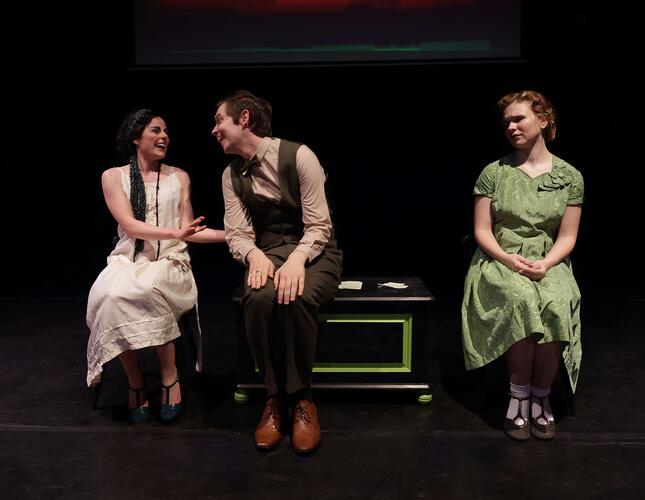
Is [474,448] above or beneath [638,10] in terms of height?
beneath

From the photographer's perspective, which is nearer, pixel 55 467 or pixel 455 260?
pixel 55 467

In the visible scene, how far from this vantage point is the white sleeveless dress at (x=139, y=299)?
2793mm

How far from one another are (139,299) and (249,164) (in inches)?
28.3

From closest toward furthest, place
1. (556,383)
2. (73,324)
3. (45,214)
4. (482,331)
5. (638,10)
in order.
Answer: (482,331)
(556,383)
(73,324)
(638,10)
(45,214)

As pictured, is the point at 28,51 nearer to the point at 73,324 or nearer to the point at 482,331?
the point at 73,324

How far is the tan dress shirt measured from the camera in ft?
9.39

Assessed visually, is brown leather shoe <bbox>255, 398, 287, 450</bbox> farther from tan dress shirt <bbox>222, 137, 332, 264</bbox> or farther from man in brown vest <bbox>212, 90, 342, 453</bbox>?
tan dress shirt <bbox>222, 137, 332, 264</bbox>

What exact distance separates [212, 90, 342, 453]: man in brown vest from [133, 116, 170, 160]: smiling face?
0.29 m

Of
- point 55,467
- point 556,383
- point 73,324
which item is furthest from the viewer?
point 73,324

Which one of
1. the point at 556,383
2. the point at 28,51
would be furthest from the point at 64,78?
the point at 556,383

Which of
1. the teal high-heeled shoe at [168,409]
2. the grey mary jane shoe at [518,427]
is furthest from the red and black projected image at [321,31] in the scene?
the grey mary jane shoe at [518,427]

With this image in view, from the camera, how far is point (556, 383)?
327cm

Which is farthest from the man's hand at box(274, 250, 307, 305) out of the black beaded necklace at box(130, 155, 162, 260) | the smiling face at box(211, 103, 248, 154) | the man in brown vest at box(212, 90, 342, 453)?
the black beaded necklace at box(130, 155, 162, 260)

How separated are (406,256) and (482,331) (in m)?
2.56
